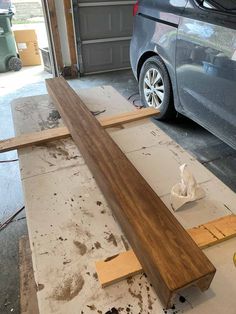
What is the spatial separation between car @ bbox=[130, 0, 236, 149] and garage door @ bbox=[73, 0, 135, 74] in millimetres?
1632

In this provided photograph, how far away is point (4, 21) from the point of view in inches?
174

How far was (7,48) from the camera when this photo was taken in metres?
4.70

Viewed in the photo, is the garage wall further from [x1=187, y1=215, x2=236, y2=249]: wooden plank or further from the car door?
[x1=187, y1=215, x2=236, y2=249]: wooden plank

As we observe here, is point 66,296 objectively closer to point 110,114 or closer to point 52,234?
point 52,234

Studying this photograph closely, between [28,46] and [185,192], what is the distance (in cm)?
503

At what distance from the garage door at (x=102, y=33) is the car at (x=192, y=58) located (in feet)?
5.35

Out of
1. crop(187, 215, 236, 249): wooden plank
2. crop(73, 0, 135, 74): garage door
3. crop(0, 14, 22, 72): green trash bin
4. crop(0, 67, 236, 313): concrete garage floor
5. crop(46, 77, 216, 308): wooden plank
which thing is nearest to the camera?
crop(46, 77, 216, 308): wooden plank

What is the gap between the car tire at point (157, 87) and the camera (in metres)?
2.44

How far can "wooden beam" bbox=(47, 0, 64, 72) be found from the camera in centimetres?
377

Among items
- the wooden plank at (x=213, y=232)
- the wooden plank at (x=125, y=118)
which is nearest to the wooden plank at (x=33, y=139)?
the wooden plank at (x=125, y=118)

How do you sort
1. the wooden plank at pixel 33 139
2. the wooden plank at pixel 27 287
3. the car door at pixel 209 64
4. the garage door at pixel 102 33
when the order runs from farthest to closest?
the garage door at pixel 102 33 → the car door at pixel 209 64 → the wooden plank at pixel 33 139 → the wooden plank at pixel 27 287

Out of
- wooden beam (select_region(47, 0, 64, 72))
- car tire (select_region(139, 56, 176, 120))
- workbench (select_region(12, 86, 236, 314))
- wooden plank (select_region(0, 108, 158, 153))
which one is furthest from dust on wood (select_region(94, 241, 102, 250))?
wooden beam (select_region(47, 0, 64, 72))

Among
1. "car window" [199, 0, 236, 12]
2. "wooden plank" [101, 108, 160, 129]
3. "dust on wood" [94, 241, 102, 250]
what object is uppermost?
"car window" [199, 0, 236, 12]

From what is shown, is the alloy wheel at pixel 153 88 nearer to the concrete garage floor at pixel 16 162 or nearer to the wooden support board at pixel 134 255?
the concrete garage floor at pixel 16 162
